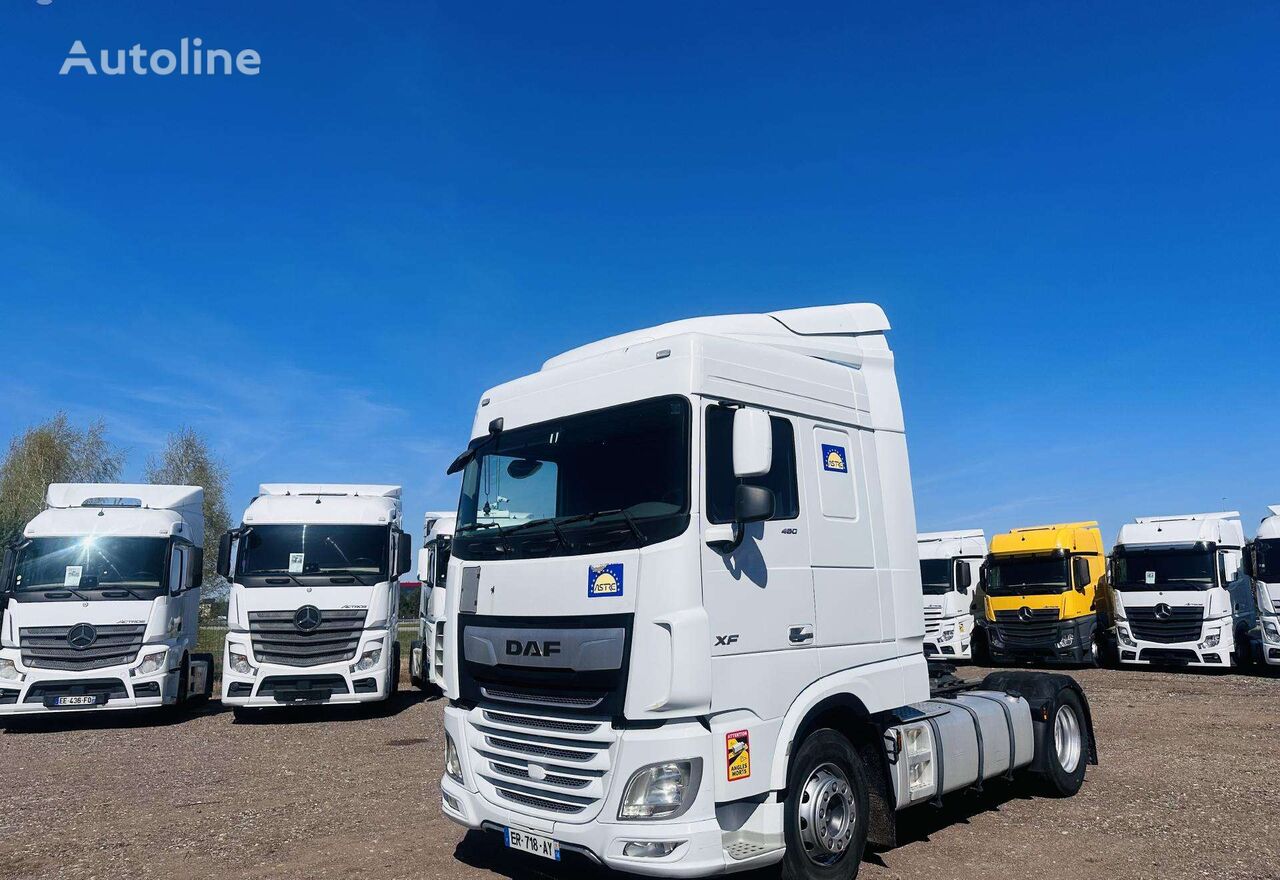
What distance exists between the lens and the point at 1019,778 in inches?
323

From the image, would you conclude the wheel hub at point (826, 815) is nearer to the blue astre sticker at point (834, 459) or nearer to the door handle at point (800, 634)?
the door handle at point (800, 634)

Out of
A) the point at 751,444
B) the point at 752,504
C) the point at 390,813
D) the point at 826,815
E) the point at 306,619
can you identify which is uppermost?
the point at 751,444

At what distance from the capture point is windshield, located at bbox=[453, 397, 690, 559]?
198 inches

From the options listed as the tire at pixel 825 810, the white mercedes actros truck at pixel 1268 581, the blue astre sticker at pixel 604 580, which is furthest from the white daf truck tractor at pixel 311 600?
the white mercedes actros truck at pixel 1268 581

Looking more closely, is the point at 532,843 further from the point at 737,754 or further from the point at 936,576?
the point at 936,576

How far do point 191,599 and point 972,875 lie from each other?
12.9 m

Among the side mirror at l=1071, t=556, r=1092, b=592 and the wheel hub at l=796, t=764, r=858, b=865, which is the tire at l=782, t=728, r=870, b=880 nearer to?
the wheel hub at l=796, t=764, r=858, b=865

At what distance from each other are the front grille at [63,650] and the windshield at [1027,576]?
59.9 feet

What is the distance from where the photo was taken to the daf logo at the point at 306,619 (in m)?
12.9

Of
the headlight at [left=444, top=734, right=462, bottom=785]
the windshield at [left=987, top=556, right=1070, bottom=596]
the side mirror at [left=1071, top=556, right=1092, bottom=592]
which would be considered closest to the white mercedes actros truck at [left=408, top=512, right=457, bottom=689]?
the headlight at [left=444, top=734, right=462, bottom=785]

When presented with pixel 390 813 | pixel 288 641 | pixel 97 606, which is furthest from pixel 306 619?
pixel 390 813

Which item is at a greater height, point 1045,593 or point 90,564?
point 90,564

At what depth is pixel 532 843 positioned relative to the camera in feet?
16.6

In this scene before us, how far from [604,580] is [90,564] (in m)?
11.7
